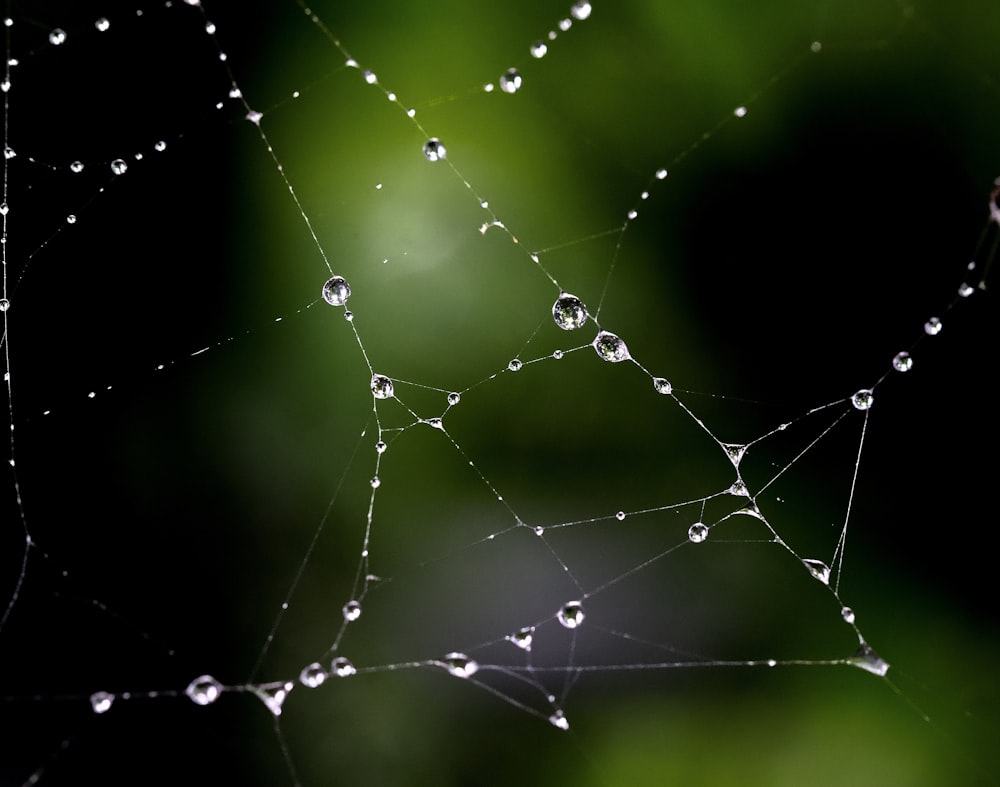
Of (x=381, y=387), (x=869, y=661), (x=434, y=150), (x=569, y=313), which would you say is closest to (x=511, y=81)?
(x=434, y=150)

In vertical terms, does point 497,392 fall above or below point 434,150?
below

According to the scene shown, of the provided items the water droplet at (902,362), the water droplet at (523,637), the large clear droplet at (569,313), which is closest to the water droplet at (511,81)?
the large clear droplet at (569,313)

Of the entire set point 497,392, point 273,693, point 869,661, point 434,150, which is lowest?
point 273,693

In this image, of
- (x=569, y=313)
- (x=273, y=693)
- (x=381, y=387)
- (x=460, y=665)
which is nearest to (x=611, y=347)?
(x=569, y=313)

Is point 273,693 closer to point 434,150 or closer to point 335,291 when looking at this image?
point 335,291

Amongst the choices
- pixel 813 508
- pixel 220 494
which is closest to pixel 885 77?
pixel 813 508

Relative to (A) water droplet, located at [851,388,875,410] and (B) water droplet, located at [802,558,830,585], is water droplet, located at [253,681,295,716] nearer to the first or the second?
(B) water droplet, located at [802,558,830,585]

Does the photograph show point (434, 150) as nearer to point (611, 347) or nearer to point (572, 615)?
point (611, 347)
